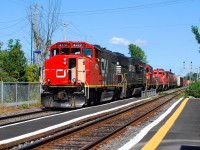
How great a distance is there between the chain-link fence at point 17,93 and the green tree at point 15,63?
4.21 meters

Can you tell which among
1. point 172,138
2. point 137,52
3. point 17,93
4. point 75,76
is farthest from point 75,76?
point 137,52

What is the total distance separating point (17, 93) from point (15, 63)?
6.49 m

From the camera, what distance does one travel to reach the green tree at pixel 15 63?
96.8 feet

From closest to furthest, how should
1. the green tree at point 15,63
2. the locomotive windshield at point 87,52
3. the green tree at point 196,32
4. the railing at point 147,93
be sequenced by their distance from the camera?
the locomotive windshield at point 87,52, the green tree at point 15,63, the railing at point 147,93, the green tree at point 196,32

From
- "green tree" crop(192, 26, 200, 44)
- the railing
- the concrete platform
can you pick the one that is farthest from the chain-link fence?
"green tree" crop(192, 26, 200, 44)

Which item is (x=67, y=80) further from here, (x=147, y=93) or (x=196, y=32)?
(x=196, y=32)

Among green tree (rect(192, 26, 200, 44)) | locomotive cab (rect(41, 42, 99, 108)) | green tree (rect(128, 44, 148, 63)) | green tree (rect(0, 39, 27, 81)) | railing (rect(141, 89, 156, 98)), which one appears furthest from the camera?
green tree (rect(128, 44, 148, 63))

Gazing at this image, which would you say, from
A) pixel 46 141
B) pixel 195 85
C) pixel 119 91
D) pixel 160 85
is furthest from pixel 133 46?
pixel 46 141

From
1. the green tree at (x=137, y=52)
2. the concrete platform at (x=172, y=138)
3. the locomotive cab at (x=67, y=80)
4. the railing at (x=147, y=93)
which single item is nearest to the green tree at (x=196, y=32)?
the railing at (x=147, y=93)

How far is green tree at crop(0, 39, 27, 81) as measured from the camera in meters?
29.5

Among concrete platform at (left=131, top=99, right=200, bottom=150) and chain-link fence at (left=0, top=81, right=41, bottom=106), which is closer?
concrete platform at (left=131, top=99, right=200, bottom=150)

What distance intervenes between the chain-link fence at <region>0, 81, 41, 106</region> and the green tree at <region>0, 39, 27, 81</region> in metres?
4.21

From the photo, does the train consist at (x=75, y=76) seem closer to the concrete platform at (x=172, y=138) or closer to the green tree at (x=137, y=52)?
the concrete platform at (x=172, y=138)

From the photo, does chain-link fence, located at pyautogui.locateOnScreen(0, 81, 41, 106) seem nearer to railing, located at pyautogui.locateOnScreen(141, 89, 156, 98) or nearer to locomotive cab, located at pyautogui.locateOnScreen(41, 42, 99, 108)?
locomotive cab, located at pyautogui.locateOnScreen(41, 42, 99, 108)
